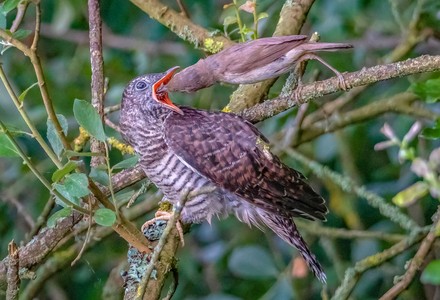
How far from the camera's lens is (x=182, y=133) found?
2.83m

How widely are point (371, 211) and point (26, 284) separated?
1415 mm

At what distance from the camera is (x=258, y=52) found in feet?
9.32

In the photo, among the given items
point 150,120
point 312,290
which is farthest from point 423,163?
point 312,290

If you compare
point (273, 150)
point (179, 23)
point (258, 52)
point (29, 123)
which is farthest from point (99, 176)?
point (273, 150)

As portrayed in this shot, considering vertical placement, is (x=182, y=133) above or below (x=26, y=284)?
above

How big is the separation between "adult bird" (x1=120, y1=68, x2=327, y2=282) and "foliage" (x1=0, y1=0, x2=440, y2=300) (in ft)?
0.46

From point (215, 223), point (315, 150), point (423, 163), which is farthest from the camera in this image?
point (215, 223)

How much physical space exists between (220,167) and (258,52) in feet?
1.20

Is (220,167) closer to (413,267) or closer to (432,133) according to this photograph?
(413,267)

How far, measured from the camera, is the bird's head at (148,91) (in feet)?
9.73

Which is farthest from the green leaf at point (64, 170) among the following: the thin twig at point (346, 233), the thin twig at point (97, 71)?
the thin twig at point (346, 233)

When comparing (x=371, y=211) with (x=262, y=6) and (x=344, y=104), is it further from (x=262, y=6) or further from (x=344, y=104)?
(x=262, y=6)

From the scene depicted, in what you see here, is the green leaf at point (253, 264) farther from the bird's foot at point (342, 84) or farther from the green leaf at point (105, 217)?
the green leaf at point (105, 217)

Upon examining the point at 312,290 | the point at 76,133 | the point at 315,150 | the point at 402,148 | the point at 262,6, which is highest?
the point at 402,148
